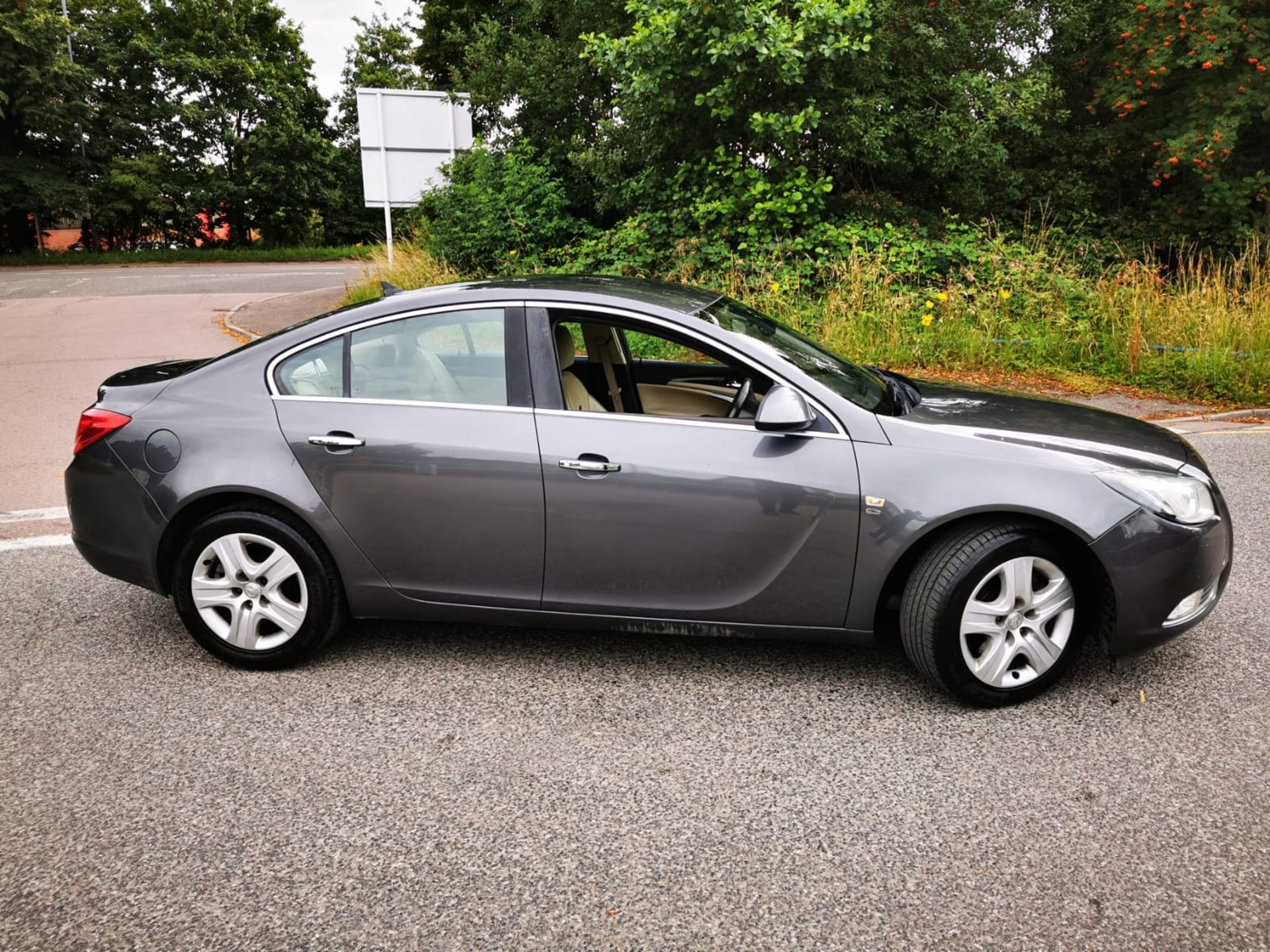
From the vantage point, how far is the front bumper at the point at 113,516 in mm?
3781

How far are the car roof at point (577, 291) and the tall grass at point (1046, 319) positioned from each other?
6.46 m

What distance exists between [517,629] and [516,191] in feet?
38.9

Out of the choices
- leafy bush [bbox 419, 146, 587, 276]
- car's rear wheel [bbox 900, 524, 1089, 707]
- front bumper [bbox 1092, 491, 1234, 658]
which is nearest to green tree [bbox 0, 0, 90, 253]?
leafy bush [bbox 419, 146, 587, 276]

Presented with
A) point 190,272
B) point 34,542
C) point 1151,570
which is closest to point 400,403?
point 1151,570

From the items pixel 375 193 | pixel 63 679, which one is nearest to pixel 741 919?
pixel 63 679

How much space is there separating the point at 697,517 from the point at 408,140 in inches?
590

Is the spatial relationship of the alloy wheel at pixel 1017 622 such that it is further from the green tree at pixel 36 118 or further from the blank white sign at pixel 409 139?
the green tree at pixel 36 118

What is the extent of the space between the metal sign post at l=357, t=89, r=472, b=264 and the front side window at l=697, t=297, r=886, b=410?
13.6 metres

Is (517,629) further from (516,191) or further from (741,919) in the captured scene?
(516,191)

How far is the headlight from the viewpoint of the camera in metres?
3.29

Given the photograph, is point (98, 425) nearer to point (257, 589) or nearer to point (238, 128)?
point (257, 589)

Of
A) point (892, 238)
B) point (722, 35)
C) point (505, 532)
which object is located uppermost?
point (722, 35)

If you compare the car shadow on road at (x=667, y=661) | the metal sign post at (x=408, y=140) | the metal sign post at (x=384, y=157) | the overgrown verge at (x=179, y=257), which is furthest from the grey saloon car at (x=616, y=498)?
the overgrown verge at (x=179, y=257)

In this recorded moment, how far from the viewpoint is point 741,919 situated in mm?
2424
